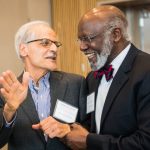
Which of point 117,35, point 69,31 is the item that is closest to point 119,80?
point 117,35

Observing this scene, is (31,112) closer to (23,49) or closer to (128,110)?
(23,49)

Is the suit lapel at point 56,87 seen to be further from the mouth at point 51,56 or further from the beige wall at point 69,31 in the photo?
the beige wall at point 69,31

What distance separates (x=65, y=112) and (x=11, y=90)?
1.17ft

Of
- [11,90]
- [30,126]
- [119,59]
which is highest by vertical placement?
[119,59]

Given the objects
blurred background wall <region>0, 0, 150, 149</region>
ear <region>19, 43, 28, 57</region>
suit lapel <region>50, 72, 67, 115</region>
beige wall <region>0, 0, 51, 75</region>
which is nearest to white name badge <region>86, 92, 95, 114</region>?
suit lapel <region>50, 72, 67, 115</region>

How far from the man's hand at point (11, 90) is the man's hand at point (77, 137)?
12.6 inches

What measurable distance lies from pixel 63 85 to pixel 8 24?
5.65 feet

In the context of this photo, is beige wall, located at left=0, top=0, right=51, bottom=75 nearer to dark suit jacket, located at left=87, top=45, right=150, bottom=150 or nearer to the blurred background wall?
the blurred background wall

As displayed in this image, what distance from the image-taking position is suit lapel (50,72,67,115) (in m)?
2.01

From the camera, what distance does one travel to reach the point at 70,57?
4.03 metres

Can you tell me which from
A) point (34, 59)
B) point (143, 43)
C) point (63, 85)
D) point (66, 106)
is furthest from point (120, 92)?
point (143, 43)

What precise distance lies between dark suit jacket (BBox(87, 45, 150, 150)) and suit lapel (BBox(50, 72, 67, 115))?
0.38 m

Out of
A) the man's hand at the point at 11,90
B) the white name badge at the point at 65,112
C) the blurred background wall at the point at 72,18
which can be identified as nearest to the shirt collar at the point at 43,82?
the white name badge at the point at 65,112

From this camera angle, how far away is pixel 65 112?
1.87 metres
